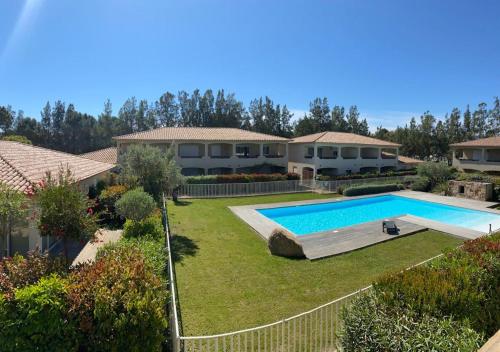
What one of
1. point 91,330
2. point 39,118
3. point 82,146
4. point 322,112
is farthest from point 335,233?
point 39,118

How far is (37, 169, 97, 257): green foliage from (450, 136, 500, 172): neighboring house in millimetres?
47988

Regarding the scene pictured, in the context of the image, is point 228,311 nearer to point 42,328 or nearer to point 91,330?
point 91,330

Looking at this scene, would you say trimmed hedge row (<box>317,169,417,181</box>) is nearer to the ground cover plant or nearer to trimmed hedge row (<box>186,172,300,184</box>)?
trimmed hedge row (<box>186,172,300,184</box>)

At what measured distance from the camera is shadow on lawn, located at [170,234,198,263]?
1365cm

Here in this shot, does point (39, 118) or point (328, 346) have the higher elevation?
point (39, 118)

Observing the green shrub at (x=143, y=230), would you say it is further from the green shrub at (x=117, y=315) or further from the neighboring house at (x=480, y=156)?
the neighboring house at (x=480, y=156)

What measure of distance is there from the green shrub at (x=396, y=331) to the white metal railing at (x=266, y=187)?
23312 millimetres

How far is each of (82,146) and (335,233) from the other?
69992 millimetres

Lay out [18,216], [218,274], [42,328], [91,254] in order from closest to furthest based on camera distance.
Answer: [42,328], [18,216], [218,274], [91,254]

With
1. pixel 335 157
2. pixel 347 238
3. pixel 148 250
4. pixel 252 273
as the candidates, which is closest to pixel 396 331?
pixel 148 250

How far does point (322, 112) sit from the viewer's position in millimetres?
73375

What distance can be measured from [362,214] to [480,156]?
29499 mm

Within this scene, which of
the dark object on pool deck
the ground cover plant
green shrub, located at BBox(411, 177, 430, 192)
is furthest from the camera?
green shrub, located at BBox(411, 177, 430, 192)

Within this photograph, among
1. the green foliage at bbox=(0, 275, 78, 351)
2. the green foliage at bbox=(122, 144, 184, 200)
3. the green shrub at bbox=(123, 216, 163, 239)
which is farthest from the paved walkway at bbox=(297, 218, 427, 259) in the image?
the green foliage at bbox=(0, 275, 78, 351)
